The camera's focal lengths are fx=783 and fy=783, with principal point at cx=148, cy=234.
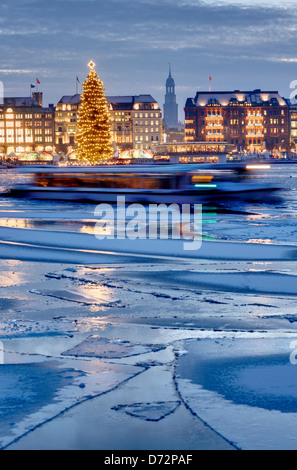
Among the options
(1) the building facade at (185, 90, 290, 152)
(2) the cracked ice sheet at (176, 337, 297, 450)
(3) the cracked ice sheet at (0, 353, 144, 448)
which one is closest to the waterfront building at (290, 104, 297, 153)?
(1) the building facade at (185, 90, 290, 152)

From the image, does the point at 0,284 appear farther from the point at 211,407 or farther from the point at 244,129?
the point at 244,129

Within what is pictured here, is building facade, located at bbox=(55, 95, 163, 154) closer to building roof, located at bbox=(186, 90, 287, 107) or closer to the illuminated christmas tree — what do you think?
building roof, located at bbox=(186, 90, 287, 107)

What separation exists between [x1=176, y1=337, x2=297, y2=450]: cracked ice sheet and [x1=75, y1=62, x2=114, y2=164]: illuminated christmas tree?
5645 centimetres

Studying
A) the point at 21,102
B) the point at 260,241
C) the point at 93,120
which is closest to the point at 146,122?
the point at 21,102

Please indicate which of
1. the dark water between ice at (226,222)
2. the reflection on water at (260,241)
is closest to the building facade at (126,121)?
the dark water between ice at (226,222)

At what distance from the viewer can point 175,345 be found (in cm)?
526

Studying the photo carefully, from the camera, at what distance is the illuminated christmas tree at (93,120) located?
60375 mm

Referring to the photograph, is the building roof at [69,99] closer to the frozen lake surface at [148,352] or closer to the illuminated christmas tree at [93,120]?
the illuminated christmas tree at [93,120]

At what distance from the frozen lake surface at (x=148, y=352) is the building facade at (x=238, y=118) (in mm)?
159630

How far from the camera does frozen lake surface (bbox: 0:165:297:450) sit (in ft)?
11.8

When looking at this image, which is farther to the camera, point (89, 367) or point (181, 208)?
point (181, 208)

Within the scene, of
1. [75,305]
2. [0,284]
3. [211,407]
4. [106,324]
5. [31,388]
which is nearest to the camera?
[211,407]

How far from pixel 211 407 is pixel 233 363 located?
2.84 feet

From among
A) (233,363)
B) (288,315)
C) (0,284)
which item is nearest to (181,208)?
(0,284)
